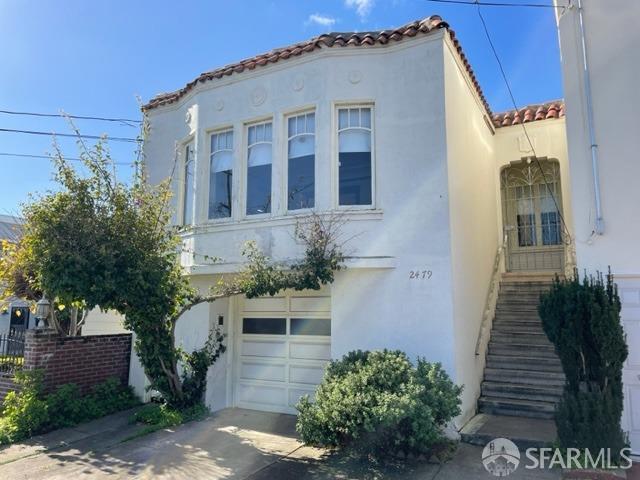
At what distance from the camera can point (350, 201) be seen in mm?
7836

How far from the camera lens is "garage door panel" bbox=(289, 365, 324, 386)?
8242mm

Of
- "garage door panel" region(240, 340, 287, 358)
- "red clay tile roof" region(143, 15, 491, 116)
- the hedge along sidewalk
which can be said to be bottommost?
the hedge along sidewalk

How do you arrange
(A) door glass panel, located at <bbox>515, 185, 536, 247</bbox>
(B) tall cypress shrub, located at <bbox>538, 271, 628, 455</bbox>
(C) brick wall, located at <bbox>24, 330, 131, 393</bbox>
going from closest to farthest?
(B) tall cypress shrub, located at <bbox>538, 271, 628, 455</bbox>, (C) brick wall, located at <bbox>24, 330, 131, 393</bbox>, (A) door glass panel, located at <bbox>515, 185, 536, 247</bbox>

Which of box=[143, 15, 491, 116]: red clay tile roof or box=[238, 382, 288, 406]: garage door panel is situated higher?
box=[143, 15, 491, 116]: red clay tile roof

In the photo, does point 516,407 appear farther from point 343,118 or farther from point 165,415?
point 165,415

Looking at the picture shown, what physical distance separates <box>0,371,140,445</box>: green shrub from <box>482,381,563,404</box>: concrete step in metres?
7.00

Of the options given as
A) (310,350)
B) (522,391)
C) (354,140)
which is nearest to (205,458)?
(310,350)

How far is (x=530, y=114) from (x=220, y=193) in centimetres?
766

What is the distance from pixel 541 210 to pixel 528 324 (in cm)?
349

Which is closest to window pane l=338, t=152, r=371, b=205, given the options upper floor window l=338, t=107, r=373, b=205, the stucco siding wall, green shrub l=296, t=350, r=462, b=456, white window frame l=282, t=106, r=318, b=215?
upper floor window l=338, t=107, r=373, b=205

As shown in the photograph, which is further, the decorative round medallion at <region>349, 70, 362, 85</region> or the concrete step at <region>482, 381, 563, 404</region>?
the decorative round medallion at <region>349, 70, 362, 85</region>

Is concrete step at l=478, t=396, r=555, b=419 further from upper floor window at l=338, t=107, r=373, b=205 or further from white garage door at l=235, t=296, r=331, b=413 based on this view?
upper floor window at l=338, t=107, r=373, b=205

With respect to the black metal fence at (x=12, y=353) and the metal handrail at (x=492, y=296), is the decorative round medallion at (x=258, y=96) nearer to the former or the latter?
the metal handrail at (x=492, y=296)

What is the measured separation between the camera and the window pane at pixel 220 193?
29.3 feet
